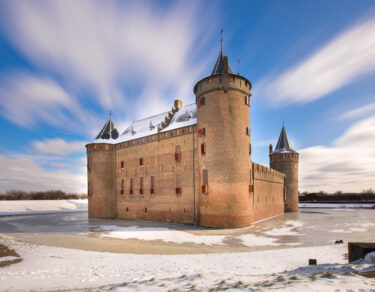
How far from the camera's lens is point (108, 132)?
32344 mm

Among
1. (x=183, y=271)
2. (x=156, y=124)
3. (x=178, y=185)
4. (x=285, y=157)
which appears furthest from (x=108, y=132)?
(x=183, y=271)

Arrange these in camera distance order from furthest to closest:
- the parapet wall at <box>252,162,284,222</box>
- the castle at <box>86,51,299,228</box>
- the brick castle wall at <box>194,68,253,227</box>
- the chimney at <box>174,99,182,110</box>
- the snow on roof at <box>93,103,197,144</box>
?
the chimney at <box>174,99,182,110</box> < the snow on roof at <box>93,103,197,144</box> < the parapet wall at <box>252,162,284,222</box> < the castle at <box>86,51,299,228</box> < the brick castle wall at <box>194,68,253,227</box>

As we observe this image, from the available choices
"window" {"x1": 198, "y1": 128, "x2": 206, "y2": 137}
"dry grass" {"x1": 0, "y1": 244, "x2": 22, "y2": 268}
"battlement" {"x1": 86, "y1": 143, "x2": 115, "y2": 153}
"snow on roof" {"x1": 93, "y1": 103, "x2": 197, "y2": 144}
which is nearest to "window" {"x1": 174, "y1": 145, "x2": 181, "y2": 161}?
"snow on roof" {"x1": 93, "y1": 103, "x2": 197, "y2": 144}

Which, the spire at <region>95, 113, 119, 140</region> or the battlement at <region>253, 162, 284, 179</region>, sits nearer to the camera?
the battlement at <region>253, 162, 284, 179</region>

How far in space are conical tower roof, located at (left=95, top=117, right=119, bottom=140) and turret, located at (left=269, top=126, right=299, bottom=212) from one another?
82.3 ft

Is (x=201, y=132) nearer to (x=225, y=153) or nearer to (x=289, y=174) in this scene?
(x=225, y=153)

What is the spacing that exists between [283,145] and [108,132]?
27.4 meters

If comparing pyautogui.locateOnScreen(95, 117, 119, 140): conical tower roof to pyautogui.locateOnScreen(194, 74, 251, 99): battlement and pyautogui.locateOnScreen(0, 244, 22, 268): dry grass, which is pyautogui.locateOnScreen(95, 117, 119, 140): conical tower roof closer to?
pyautogui.locateOnScreen(194, 74, 251, 99): battlement

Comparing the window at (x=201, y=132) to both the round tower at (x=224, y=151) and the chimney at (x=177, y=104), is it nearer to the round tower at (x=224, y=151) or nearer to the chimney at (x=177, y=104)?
the round tower at (x=224, y=151)

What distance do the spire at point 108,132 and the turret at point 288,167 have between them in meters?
25.1

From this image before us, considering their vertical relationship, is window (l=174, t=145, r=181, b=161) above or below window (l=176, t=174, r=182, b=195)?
above

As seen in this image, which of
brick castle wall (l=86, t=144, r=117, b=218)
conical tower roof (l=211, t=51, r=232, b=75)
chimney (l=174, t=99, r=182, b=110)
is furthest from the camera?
chimney (l=174, t=99, r=182, b=110)

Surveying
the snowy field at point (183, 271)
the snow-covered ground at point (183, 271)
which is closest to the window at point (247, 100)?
the snowy field at point (183, 271)

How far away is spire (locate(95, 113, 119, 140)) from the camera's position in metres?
31.9
